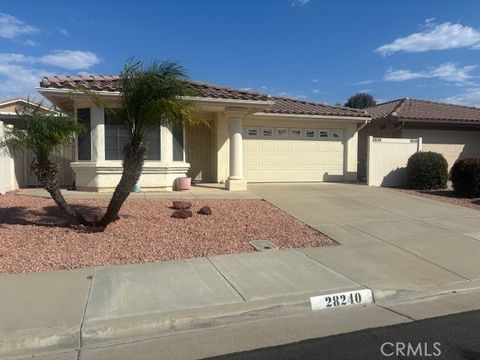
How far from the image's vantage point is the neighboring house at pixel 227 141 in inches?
512

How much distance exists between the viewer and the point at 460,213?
11586 millimetres

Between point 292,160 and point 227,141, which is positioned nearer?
point 227,141

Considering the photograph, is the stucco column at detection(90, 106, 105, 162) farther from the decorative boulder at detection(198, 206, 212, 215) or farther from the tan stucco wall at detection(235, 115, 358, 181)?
the tan stucco wall at detection(235, 115, 358, 181)

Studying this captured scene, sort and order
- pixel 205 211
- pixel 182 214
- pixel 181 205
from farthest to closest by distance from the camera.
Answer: pixel 181 205
pixel 205 211
pixel 182 214

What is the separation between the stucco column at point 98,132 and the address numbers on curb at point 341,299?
30.4 ft

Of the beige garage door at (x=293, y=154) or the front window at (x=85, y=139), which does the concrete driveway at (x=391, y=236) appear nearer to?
the beige garage door at (x=293, y=154)

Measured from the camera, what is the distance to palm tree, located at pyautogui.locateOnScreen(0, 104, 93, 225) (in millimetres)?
7656

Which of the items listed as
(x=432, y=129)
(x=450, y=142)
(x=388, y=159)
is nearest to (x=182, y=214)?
(x=388, y=159)

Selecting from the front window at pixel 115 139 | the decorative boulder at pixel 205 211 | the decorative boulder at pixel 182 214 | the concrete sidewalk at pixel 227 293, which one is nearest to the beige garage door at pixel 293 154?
the front window at pixel 115 139

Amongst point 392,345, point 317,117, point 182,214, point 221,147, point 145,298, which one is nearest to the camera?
point 392,345

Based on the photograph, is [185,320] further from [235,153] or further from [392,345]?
[235,153]

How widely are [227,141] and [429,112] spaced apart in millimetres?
10988

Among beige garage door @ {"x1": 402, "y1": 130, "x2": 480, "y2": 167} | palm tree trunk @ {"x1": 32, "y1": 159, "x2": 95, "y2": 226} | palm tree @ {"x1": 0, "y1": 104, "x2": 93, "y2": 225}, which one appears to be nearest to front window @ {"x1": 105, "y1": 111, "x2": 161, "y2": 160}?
palm tree @ {"x1": 0, "y1": 104, "x2": 93, "y2": 225}

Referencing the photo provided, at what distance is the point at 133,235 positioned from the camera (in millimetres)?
8211
